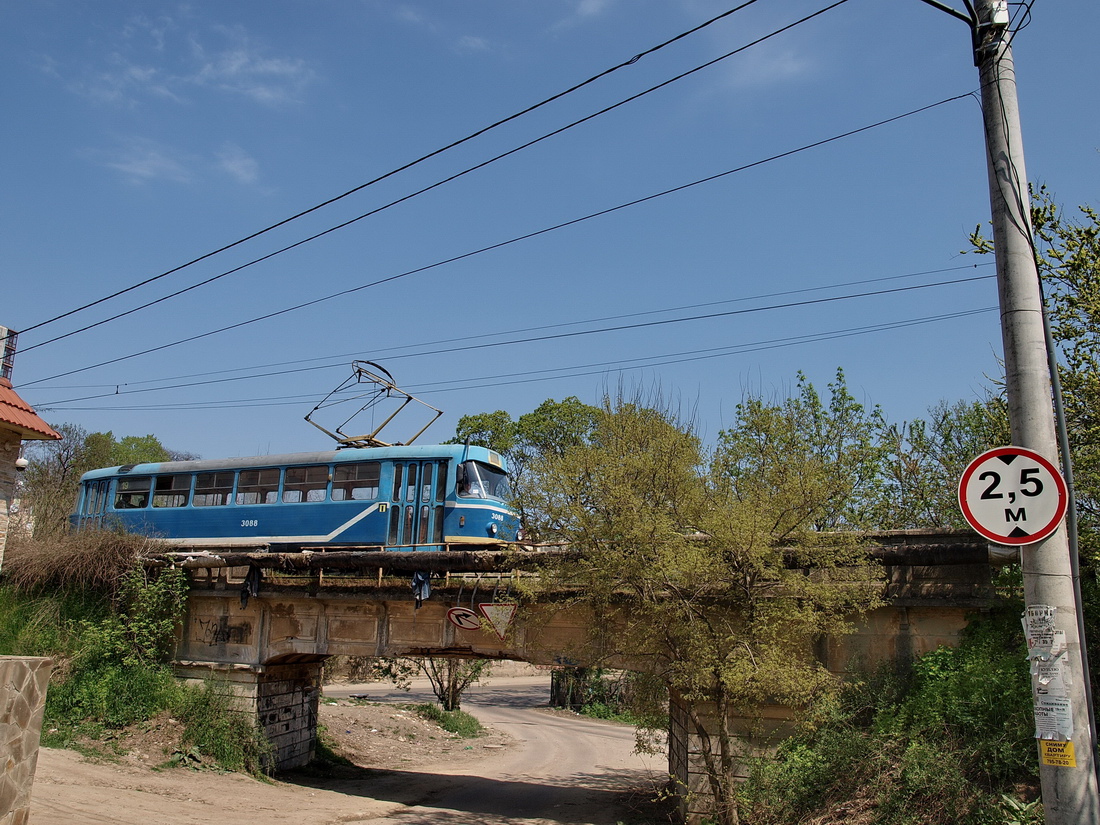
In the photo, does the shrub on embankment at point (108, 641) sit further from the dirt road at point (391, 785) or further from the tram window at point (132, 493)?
the tram window at point (132, 493)

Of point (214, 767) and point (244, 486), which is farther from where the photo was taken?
point (244, 486)

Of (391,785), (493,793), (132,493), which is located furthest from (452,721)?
(132,493)

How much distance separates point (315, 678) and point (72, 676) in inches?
237

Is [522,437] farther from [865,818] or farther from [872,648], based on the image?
[865,818]

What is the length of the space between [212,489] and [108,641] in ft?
14.3

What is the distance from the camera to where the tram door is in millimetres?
18703

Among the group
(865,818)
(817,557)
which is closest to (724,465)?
(817,557)

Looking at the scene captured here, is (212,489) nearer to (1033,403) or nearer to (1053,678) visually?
(1033,403)

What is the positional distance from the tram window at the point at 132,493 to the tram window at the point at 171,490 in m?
0.34

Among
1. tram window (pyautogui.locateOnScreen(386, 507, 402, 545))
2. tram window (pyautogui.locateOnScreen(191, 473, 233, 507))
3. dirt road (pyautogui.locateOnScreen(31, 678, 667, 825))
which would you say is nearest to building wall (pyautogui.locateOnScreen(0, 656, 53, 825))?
dirt road (pyautogui.locateOnScreen(31, 678, 667, 825))

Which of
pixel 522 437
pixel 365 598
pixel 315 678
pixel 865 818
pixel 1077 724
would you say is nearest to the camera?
pixel 1077 724

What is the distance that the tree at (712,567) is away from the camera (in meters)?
11.6

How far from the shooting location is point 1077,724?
505 cm

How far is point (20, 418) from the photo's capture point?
1370 centimetres
